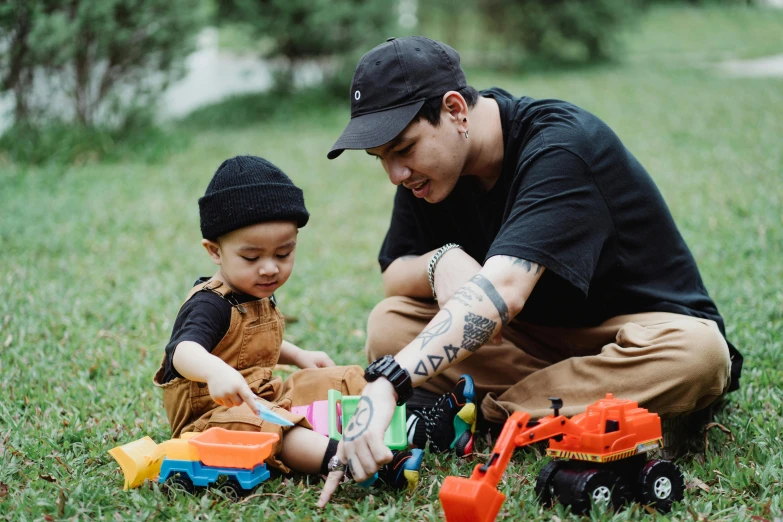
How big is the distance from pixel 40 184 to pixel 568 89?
833cm

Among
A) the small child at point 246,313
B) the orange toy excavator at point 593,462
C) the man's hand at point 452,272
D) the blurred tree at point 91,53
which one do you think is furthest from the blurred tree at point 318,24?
the orange toy excavator at point 593,462


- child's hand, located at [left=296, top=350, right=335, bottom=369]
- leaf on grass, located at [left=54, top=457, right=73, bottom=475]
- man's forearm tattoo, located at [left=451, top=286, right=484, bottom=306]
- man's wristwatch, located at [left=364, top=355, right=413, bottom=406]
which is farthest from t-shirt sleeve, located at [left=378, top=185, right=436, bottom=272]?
leaf on grass, located at [left=54, top=457, right=73, bottom=475]

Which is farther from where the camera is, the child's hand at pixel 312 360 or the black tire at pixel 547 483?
the child's hand at pixel 312 360

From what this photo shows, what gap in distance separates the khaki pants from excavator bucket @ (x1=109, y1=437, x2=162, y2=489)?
1.15 metres

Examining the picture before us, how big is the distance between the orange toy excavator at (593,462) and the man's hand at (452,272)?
0.69 meters

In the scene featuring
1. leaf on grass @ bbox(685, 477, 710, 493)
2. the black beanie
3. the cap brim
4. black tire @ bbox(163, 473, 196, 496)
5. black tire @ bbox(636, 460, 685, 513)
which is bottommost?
leaf on grass @ bbox(685, 477, 710, 493)

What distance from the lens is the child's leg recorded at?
271cm

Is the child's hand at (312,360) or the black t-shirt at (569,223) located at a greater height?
the black t-shirt at (569,223)

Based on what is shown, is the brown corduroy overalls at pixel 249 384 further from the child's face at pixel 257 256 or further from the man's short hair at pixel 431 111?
the man's short hair at pixel 431 111

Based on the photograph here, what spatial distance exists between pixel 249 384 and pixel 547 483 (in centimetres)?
107

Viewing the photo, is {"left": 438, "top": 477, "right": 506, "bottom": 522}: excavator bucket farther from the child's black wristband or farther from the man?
the child's black wristband

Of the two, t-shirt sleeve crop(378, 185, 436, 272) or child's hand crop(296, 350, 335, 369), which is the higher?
t-shirt sleeve crop(378, 185, 436, 272)

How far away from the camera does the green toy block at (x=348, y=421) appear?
8.77ft

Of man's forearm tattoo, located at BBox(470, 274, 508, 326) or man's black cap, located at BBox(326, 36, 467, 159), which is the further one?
man's black cap, located at BBox(326, 36, 467, 159)
